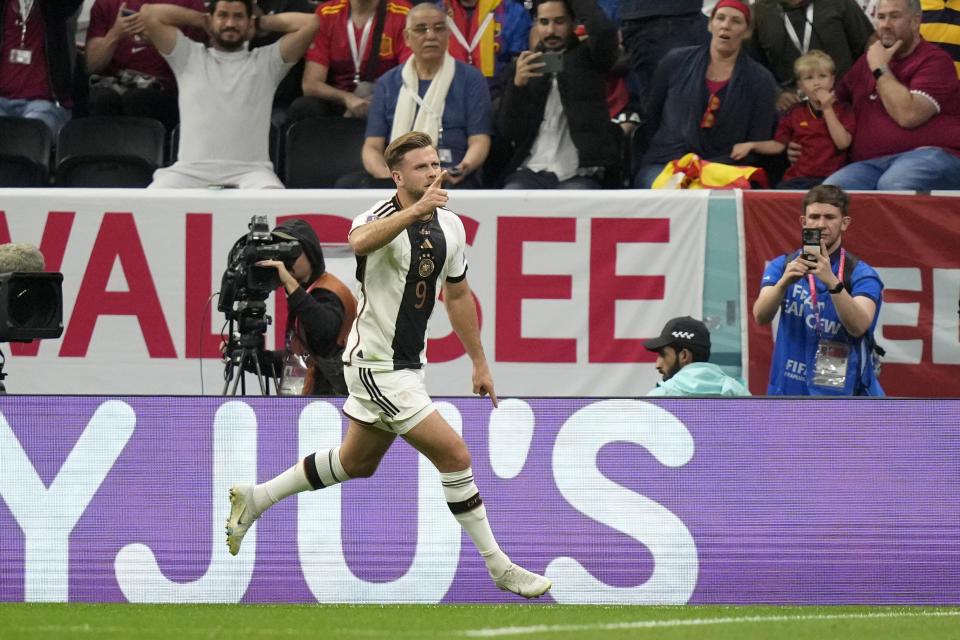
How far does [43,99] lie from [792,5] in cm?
561

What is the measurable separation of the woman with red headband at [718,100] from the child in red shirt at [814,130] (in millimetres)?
145

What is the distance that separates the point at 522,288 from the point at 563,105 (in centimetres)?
141

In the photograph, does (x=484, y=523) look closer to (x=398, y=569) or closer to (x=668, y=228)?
(x=398, y=569)

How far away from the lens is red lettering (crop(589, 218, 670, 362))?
373 inches

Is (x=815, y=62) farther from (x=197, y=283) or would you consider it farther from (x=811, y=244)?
(x=197, y=283)

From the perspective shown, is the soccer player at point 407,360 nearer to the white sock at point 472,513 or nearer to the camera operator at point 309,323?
the white sock at point 472,513

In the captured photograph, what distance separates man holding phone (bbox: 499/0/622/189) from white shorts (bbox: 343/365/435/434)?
3886 mm

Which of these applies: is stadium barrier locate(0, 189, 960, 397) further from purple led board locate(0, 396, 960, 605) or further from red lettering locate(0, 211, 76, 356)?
purple led board locate(0, 396, 960, 605)

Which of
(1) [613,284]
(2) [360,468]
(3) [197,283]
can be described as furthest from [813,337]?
(3) [197,283]

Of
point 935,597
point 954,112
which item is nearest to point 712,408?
point 935,597

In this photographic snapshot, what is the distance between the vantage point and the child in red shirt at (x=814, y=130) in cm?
971

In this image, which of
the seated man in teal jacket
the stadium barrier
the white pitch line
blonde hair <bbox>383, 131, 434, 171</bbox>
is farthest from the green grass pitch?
the stadium barrier

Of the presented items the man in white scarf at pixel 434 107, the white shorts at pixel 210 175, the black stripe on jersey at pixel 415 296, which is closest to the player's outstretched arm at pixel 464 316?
the black stripe on jersey at pixel 415 296

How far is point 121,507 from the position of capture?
23.1 ft
